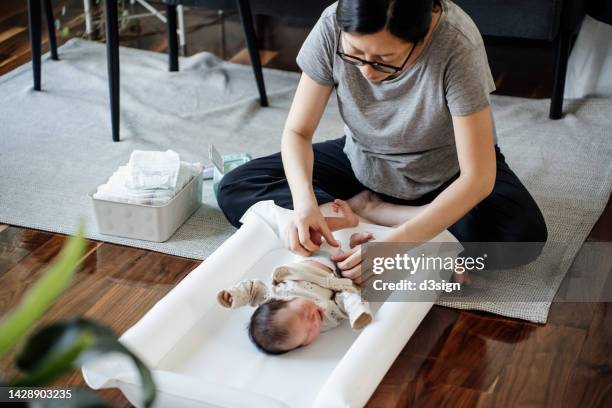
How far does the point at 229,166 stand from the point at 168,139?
0.35 metres

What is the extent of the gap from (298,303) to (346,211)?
336mm

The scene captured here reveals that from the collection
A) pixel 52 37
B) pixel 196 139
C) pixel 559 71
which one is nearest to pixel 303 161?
pixel 196 139

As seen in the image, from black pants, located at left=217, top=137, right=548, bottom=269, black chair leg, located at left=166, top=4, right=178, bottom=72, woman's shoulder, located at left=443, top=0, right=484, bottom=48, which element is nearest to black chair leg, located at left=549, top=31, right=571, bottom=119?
black pants, located at left=217, top=137, right=548, bottom=269

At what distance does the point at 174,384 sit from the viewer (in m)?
1.21

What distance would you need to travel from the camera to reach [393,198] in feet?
5.69

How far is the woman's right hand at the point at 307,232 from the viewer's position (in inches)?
58.7

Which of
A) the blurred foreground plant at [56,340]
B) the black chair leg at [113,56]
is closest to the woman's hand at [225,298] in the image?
the blurred foreground plant at [56,340]

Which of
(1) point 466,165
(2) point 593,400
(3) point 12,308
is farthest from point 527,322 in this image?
(3) point 12,308

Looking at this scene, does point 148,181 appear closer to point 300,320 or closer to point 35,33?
point 300,320

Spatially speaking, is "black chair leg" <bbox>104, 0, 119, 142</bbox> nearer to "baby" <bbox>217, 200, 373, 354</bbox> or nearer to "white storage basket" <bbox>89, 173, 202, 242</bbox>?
"white storage basket" <bbox>89, 173, 202, 242</bbox>

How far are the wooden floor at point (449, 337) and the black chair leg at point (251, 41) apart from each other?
0.83m

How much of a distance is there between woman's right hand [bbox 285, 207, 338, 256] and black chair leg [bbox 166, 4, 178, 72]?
4.22ft

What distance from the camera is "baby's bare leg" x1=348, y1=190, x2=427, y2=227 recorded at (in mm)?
1696

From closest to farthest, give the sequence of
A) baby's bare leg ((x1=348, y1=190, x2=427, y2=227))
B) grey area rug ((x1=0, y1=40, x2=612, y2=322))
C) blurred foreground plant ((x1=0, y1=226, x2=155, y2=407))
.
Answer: blurred foreground plant ((x1=0, y1=226, x2=155, y2=407)) → baby's bare leg ((x1=348, y1=190, x2=427, y2=227)) → grey area rug ((x1=0, y1=40, x2=612, y2=322))
